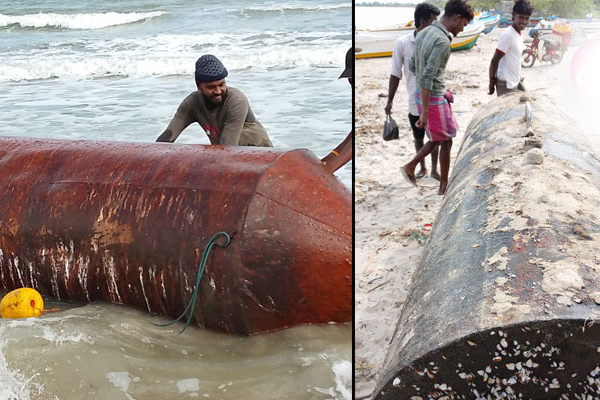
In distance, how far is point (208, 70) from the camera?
339cm

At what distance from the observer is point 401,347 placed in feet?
6.22

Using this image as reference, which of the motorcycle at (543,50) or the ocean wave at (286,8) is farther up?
the ocean wave at (286,8)

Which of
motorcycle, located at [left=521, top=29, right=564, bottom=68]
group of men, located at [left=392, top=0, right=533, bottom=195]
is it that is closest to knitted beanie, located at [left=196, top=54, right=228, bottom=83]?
group of men, located at [left=392, top=0, right=533, bottom=195]

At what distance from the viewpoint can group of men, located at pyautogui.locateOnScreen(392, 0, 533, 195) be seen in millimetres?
4180

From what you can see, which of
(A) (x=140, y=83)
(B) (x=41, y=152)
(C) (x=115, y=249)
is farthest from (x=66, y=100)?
(C) (x=115, y=249)

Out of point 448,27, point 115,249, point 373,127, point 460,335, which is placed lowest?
point 373,127

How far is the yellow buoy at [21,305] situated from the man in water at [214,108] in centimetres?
107

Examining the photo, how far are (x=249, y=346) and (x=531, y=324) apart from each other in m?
1.32

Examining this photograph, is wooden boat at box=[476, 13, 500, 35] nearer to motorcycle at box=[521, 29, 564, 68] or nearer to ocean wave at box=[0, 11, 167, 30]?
motorcycle at box=[521, 29, 564, 68]

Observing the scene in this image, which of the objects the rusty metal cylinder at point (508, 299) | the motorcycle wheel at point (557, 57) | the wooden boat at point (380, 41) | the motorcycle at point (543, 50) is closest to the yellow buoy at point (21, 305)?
the rusty metal cylinder at point (508, 299)

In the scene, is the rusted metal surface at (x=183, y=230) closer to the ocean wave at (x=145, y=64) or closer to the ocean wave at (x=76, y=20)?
the ocean wave at (x=145, y=64)

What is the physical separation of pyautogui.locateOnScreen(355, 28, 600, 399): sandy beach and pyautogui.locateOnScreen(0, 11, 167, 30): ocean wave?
7956mm

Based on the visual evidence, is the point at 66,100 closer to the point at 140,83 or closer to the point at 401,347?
the point at 140,83

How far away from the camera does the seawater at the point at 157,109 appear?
2502mm
